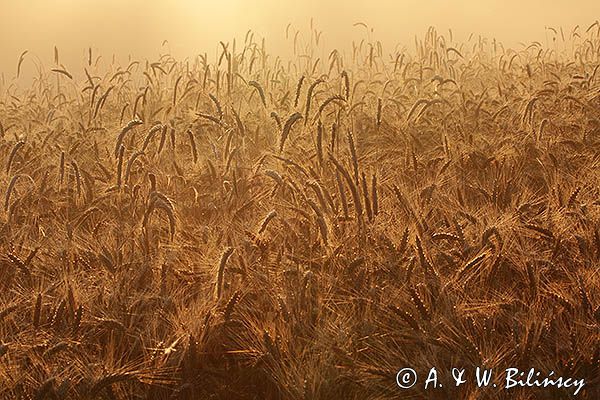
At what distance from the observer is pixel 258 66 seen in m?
5.13

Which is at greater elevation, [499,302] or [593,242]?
[593,242]

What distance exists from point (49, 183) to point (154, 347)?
1389mm

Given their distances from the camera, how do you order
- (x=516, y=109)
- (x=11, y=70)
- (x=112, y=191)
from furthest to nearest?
(x=11, y=70), (x=516, y=109), (x=112, y=191)

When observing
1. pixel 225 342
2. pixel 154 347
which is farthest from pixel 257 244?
pixel 154 347

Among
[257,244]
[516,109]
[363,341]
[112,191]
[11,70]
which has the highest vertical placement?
[11,70]

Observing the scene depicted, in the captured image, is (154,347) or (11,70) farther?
(11,70)

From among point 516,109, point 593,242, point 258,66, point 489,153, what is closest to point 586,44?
point 516,109

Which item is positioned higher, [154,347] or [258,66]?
[258,66]

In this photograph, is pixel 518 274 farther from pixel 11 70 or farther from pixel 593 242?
pixel 11 70

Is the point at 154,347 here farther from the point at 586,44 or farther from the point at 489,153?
the point at 586,44

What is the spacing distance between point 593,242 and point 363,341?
2.46ft

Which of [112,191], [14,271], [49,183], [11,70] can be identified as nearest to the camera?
[14,271]

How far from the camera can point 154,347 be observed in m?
1.56

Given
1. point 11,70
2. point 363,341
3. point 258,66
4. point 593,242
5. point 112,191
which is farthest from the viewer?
point 11,70
